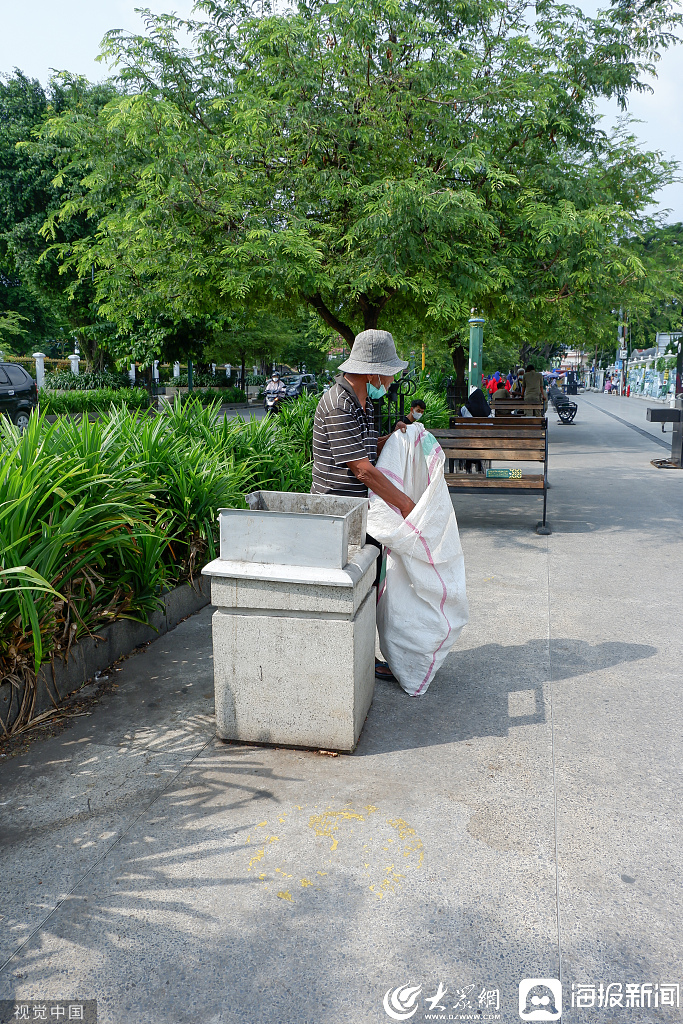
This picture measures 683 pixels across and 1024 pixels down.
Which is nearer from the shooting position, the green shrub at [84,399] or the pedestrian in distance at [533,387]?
the pedestrian in distance at [533,387]

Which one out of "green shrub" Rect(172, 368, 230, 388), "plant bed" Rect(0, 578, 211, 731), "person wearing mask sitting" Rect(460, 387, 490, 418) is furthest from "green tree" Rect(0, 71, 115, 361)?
"plant bed" Rect(0, 578, 211, 731)

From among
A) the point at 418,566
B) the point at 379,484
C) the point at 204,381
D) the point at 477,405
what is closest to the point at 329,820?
the point at 418,566

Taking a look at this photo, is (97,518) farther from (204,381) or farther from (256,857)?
(204,381)

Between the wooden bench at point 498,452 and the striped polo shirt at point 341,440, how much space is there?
4234 mm

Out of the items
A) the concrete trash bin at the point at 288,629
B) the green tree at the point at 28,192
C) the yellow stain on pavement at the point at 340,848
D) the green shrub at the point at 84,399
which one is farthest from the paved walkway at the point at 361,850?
the green tree at the point at 28,192

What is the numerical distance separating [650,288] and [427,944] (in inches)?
345

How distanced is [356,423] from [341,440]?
4.7 inches

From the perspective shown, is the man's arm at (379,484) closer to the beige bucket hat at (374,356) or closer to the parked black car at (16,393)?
the beige bucket hat at (374,356)

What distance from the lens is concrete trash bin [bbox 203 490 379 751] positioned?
3.47m

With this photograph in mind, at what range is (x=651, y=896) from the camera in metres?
2.63

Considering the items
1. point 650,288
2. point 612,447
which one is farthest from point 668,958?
point 612,447

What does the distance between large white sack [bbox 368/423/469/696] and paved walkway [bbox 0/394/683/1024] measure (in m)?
0.25

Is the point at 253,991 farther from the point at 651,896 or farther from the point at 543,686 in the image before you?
the point at 543,686

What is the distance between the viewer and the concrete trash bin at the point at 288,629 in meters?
3.47
